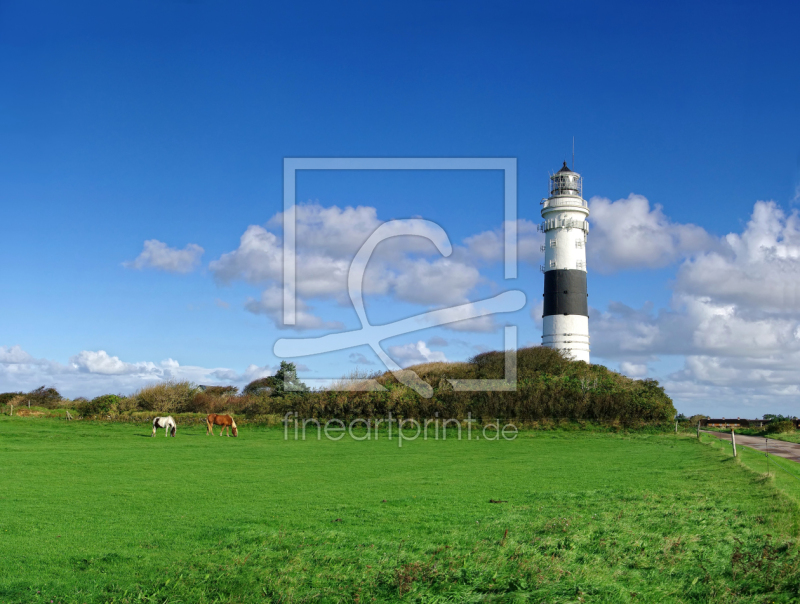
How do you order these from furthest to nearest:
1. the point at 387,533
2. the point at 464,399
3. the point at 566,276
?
the point at 566,276 → the point at 464,399 → the point at 387,533

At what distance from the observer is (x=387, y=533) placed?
408 inches

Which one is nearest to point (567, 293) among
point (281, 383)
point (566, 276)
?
point (566, 276)

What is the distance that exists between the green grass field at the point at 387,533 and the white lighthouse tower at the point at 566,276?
30472mm

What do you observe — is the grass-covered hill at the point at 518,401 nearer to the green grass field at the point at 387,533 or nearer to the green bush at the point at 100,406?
the green bush at the point at 100,406

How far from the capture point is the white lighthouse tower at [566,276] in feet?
166

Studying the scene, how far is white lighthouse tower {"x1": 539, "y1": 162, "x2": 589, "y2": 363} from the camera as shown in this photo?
166 feet

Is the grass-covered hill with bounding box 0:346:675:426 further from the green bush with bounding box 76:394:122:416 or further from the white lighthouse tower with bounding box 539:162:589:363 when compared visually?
the white lighthouse tower with bounding box 539:162:589:363

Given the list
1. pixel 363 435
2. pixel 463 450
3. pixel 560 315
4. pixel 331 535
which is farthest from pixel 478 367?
pixel 331 535

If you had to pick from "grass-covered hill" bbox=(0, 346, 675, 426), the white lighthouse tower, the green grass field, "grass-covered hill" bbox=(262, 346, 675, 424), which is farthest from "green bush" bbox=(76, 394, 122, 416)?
the white lighthouse tower

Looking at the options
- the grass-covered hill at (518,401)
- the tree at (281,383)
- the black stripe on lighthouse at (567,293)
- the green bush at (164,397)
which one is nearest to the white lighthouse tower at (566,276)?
the black stripe on lighthouse at (567,293)

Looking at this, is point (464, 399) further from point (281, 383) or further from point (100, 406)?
point (100, 406)

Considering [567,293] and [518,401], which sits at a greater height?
[567,293]

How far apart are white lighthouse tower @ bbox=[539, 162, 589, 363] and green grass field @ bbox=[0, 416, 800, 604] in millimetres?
30472

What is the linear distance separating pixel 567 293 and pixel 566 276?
1402mm
